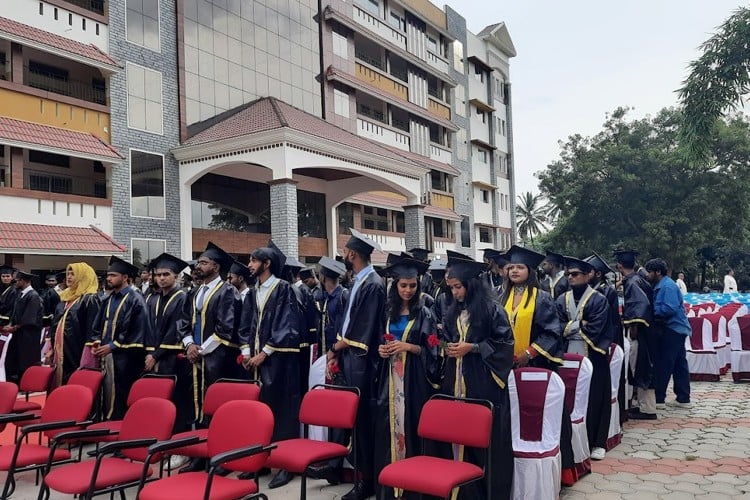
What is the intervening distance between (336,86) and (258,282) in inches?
726

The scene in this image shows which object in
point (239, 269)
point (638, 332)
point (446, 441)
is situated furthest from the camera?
point (638, 332)

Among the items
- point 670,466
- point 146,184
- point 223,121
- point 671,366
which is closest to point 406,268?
point 670,466

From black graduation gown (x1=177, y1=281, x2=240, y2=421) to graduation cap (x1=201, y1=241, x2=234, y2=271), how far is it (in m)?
0.25

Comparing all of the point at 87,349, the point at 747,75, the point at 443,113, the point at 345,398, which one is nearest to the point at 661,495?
the point at 345,398

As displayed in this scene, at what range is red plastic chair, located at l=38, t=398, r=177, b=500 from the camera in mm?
3945

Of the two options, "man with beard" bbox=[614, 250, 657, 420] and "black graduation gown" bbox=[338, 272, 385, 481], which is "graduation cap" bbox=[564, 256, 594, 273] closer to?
"man with beard" bbox=[614, 250, 657, 420]

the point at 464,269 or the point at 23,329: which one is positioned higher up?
the point at 464,269

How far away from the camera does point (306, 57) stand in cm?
2198

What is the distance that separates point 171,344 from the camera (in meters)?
6.33

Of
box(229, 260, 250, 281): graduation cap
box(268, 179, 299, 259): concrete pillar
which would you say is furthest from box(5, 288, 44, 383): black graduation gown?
box(268, 179, 299, 259): concrete pillar

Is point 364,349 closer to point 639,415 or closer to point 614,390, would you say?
point 614,390

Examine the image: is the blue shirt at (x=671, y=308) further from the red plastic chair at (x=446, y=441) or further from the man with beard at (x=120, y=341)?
the man with beard at (x=120, y=341)

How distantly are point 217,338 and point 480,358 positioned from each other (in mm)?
2765

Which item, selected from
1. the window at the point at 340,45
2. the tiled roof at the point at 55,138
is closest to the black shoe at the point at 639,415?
the tiled roof at the point at 55,138
